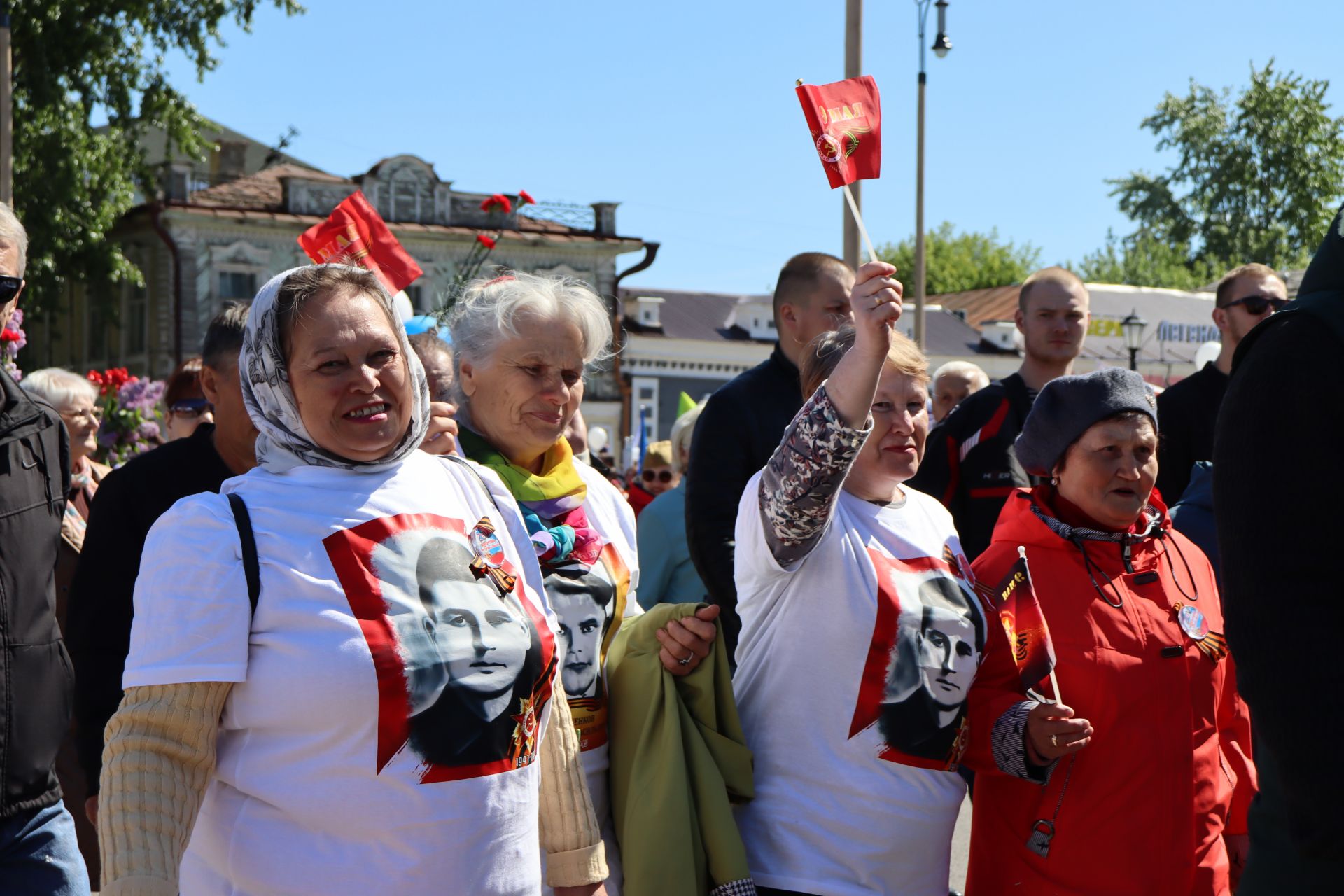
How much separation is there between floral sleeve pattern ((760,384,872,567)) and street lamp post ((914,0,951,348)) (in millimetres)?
13765

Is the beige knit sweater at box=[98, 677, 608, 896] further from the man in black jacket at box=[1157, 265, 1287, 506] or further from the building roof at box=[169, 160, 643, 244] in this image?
the building roof at box=[169, 160, 643, 244]

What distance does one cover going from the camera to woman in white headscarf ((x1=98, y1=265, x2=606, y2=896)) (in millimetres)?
2266

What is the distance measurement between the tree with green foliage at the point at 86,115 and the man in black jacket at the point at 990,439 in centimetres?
1871

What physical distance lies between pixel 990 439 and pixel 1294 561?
11.8 feet

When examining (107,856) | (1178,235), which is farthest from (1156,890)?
(1178,235)

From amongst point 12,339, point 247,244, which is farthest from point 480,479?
point 247,244

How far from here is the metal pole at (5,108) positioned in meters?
8.77

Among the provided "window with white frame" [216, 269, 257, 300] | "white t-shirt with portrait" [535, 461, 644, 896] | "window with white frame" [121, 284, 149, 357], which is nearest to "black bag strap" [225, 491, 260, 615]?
"white t-shirt with portrait" [535, 461, 644, 896]

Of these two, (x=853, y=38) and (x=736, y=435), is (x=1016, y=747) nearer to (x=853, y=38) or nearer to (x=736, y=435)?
(x=736, y=435)

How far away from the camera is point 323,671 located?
2.31 meters

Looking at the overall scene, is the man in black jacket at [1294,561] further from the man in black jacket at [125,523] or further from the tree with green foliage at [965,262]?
the tree with green foliage at [965,262]

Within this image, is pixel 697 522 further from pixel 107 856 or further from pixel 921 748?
pixel 107 856

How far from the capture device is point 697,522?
4.34 m

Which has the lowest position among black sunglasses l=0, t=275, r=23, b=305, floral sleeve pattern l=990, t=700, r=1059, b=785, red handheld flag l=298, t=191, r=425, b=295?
floral sleeve pattern l=990, t=700, r=1059, b=785
